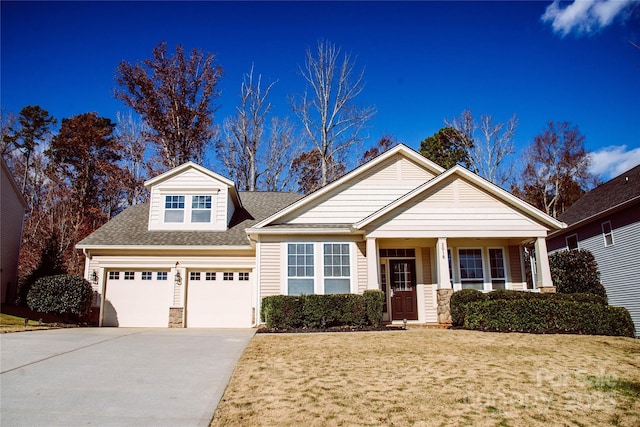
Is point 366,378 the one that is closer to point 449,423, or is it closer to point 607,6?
point 449,423

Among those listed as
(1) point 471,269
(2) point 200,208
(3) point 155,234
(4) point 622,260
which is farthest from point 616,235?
(3) point 155,234

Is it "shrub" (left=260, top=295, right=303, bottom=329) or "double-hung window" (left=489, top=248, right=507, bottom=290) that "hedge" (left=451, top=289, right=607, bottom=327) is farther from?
"shrub" (left=260, top=295, right=303, bottom=329)

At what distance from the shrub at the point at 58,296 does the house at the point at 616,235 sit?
1672cm

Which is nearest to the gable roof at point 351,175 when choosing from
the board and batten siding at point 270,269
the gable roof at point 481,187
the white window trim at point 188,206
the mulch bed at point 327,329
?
the board and batten siding at point 270,269

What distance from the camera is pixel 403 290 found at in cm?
1521

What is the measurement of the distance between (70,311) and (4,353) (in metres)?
7.45

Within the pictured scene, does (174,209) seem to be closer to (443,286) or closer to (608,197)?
(443,286)

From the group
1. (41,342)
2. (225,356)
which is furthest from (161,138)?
(225,356)

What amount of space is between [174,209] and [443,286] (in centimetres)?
1089

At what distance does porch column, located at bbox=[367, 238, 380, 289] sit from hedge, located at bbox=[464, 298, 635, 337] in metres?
3.30

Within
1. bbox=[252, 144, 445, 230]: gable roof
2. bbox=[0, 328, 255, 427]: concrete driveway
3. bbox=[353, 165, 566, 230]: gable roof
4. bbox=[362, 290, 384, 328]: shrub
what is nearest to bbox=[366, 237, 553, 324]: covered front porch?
bbox=[353, 165, 566, 230]: gable roof

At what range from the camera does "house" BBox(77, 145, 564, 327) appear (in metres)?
14.2

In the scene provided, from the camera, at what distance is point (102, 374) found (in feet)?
22.9

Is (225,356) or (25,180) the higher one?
(25,180)
